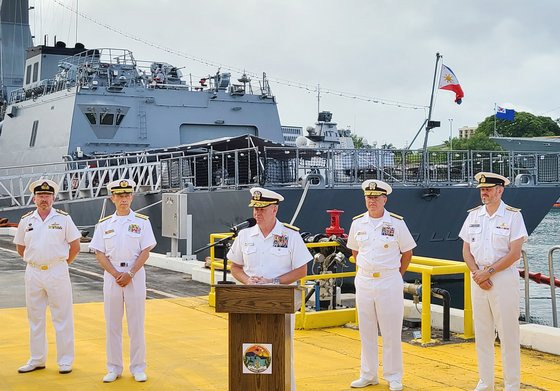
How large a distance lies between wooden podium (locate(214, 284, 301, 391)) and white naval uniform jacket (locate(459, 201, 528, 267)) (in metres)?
1.70

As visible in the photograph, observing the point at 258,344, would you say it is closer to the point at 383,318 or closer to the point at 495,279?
the point at 383,318

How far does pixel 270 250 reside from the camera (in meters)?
5.64

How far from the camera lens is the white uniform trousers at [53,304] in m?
6.73

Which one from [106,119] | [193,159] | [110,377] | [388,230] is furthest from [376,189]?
[106,119]

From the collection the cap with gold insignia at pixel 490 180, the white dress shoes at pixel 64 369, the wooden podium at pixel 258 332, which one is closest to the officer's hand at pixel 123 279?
Answer: the white dress shoes at pixel 64 369

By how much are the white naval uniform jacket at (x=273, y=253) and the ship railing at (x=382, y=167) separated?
10.0 meters

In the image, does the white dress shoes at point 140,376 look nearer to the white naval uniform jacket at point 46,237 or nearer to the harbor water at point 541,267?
the white naval uniform jacket at point 46,237

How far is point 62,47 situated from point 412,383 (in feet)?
91.1

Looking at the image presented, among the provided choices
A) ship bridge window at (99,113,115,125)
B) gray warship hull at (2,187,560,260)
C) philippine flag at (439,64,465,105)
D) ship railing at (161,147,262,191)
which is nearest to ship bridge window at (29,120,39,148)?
ship bridge window at (99,113,115,125)

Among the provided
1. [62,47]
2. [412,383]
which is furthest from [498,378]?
[62,47]

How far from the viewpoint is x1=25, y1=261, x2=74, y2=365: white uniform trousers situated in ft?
22.1

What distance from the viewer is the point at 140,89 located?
2606cm

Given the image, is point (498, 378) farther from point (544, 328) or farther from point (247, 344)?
point (247, 344)

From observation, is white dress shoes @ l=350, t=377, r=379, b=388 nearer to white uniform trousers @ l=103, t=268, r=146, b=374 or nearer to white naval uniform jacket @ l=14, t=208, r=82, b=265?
white uniform trousers @ l=103, t=268, r=146, b=374
